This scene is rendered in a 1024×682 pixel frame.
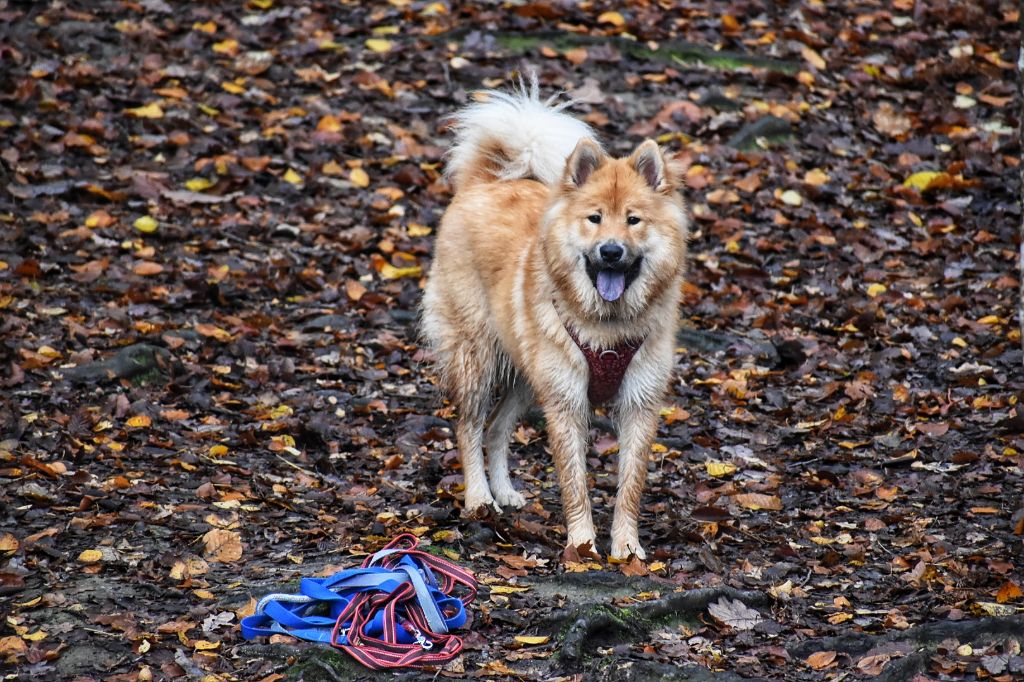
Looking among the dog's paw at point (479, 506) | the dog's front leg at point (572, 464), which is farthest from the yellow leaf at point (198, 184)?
the dog's front leg at point (572, 464)

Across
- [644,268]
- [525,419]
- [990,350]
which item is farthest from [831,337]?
[644,268]

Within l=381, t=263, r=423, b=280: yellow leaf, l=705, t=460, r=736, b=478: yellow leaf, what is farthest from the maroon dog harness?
l=381, t=263, r=423, b=280: yellow leaf

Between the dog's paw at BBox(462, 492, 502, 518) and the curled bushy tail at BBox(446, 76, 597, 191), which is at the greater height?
the curled bushy tail at BBox(446, 76, 597, 191)

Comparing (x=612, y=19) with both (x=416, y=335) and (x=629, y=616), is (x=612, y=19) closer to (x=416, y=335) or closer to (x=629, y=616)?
(x=416, y=335)

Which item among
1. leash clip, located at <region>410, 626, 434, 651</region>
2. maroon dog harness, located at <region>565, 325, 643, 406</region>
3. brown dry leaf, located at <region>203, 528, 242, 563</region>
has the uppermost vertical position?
maroon dog harness, located at <region>565, 325, 643, 406</region>

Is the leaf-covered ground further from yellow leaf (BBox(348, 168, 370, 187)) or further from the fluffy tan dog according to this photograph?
the fluffy tan dog

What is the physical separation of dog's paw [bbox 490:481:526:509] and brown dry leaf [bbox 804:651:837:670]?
2313 millimetres

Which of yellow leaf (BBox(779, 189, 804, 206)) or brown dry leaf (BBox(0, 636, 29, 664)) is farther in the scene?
yellow leaf (BBox(779, 189, 804, 206))

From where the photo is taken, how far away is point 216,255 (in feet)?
30.3

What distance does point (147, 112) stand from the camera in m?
10.7

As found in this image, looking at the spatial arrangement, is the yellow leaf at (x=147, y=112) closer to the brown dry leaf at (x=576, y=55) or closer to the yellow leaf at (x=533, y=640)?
the brown dry leaf at (x=576, y=55)

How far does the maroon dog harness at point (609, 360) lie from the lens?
233 inches

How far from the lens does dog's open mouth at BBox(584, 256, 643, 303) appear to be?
575cm

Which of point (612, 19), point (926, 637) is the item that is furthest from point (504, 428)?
point (612, 19)
